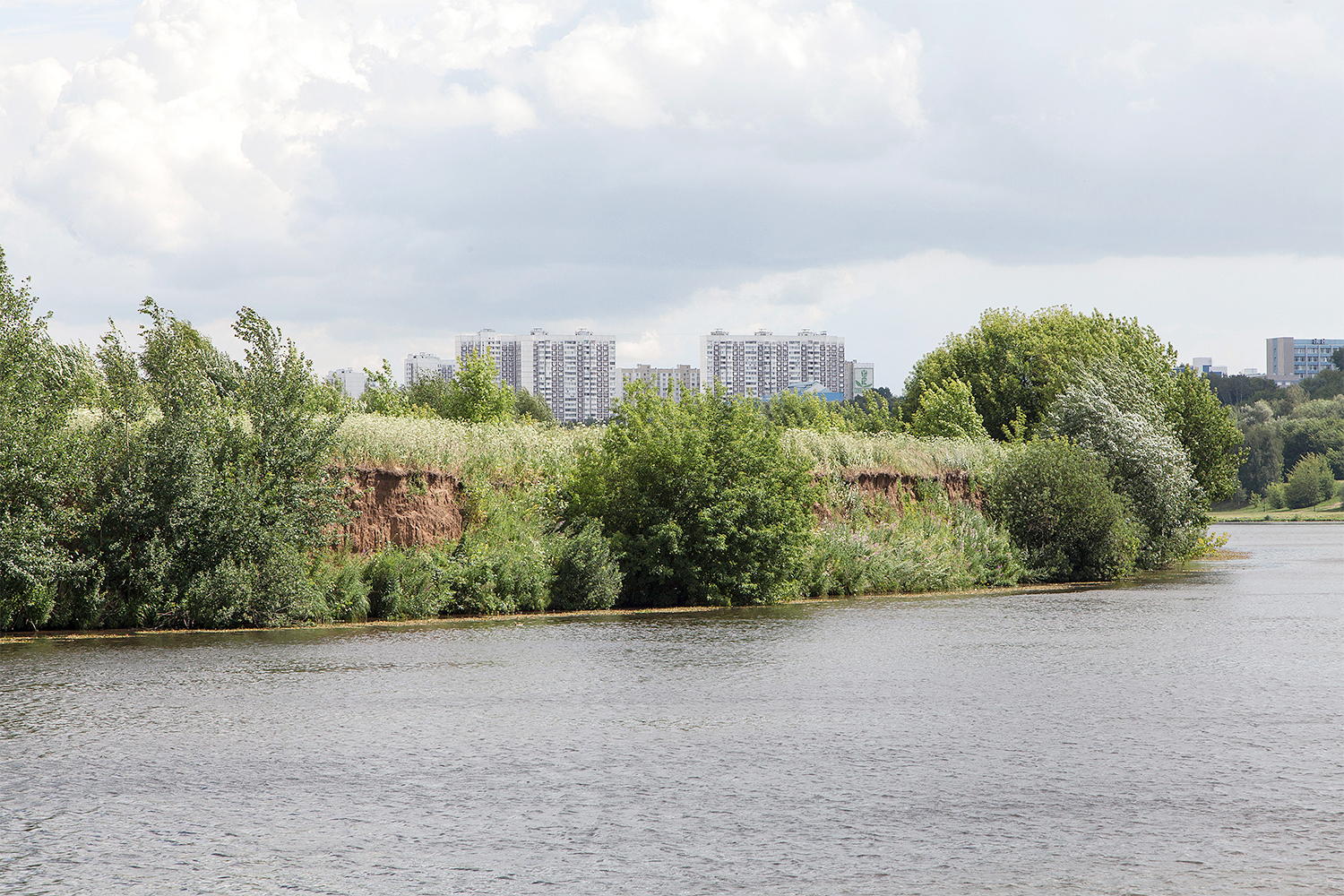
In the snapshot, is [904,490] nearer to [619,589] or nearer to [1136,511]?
[1136,511]

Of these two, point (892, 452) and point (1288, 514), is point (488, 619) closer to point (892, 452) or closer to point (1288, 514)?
point (892, 452)

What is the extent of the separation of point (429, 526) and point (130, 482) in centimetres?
639

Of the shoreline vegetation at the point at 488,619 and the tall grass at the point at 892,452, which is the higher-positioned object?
the tall grass at the point at 892,452

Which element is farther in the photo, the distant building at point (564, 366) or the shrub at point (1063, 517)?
the distant building at point (564, 366)

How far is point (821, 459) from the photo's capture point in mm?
35688

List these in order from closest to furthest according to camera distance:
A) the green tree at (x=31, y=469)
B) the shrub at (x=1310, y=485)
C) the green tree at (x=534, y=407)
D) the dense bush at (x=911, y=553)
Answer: the green tree at (x=31, y=469)
the dense bush at (x=911, y=553)
the green tree at (x=534, y=407)
the shrub at (x=1310, y=485)

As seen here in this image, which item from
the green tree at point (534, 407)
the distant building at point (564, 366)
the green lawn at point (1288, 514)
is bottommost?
the green lawn at point (1288, 514)

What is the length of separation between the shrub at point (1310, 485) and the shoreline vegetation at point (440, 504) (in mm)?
99524

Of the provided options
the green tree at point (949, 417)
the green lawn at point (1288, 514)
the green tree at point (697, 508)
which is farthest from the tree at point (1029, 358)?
the green lawn at point (1288, 514)

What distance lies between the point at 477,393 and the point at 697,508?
87.0 ft

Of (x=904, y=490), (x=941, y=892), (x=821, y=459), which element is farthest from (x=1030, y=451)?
(x=941, y=892)

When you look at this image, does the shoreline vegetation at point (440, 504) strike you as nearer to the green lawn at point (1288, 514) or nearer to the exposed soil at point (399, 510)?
the exposed soil at point (399, 510)

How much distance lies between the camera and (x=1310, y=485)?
127688mm

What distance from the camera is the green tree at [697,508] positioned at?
26.8 metres
